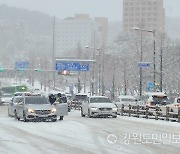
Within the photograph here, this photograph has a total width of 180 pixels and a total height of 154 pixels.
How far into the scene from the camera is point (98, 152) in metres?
16.8

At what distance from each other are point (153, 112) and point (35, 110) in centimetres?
905

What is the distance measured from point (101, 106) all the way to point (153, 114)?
3.56 m

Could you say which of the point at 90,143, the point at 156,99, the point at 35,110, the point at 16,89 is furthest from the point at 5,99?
the point at 90,143

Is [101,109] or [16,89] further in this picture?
[16,89]

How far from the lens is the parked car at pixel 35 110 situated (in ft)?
115

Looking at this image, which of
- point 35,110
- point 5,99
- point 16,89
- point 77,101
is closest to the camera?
point 35,110

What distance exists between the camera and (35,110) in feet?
115

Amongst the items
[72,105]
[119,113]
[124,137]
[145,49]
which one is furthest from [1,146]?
[145,49]

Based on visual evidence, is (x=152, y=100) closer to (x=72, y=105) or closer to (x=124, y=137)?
(x=72, y=105)

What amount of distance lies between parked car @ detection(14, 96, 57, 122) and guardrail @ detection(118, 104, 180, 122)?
7143 millimetres

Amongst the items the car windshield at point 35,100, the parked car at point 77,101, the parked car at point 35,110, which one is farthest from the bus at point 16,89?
the parked car at point 35,110

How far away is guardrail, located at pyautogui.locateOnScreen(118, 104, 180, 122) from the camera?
3709 cm

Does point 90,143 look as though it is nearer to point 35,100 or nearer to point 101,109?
point 35,100

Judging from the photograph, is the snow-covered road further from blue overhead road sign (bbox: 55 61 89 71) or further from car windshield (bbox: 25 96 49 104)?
blue overhead road sign (bbox: 55 61 89 71)
